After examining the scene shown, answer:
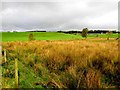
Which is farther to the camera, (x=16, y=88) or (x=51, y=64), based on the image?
(x=51, y=64)

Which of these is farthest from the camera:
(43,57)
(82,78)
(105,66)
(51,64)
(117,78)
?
(43,57)

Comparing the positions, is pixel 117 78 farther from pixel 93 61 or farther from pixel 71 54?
pixel 71 54

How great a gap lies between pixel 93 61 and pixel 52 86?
10.1 ft

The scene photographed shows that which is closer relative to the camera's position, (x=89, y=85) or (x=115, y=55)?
(x=89, y=85)

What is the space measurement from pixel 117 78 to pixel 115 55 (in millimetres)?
1723

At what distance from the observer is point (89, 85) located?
7836 millimetres

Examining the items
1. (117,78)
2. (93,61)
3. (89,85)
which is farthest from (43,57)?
(89,85)

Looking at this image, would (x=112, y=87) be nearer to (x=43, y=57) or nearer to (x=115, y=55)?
(x=115, y=55)

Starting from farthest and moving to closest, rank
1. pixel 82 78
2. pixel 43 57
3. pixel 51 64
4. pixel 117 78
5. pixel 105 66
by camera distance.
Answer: pixel 43 57
pixel 51 64
pixel 105 66
pixel 117 78
pixel 82 78

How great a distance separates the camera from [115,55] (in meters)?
11.4

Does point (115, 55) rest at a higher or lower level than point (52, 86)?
higher

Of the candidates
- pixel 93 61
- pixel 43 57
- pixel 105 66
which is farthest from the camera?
pixel 43 57

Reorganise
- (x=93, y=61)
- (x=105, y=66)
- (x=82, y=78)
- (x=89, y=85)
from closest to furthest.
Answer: (x=89, y=85) → (x=82, y=78) → (x=105, y=66) → (x=93, y=61)

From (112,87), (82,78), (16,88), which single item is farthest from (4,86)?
(112,87)
